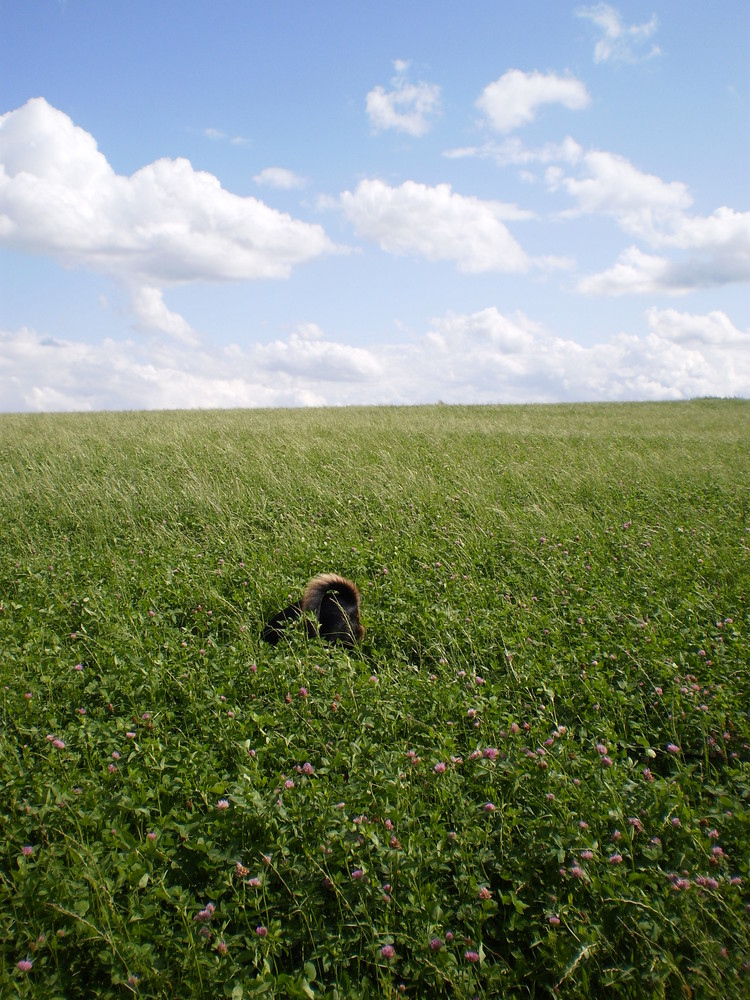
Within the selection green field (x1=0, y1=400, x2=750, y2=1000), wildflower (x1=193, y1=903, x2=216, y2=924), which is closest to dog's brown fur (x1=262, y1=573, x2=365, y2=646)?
green field (x1=0, y1=400, x2=750, y2=1000)

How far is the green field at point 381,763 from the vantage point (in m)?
2.42

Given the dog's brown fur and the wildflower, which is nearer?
the wildflower

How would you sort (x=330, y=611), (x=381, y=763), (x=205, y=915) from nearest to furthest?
(x=205, y=915)
(x=381, y=763)
(x=330, y=611)

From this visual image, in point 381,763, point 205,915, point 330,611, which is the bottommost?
point 205,915

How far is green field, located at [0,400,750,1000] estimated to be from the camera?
2416 millimetres

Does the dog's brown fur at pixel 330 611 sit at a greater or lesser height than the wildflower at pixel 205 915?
greater

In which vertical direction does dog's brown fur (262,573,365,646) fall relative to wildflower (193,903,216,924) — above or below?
above

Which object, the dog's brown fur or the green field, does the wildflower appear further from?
the dog's brown fur

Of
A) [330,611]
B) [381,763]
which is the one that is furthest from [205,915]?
[330,611]

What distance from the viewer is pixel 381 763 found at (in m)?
3.29

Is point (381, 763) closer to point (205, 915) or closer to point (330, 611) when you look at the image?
point (205, 915)

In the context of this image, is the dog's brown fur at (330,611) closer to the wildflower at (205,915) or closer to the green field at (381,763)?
the green field at (381,763)

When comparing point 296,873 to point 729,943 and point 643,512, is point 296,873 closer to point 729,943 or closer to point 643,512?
point 729,943

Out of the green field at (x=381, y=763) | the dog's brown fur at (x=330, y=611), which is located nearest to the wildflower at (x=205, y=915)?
the green field at (x=381, y=763)
